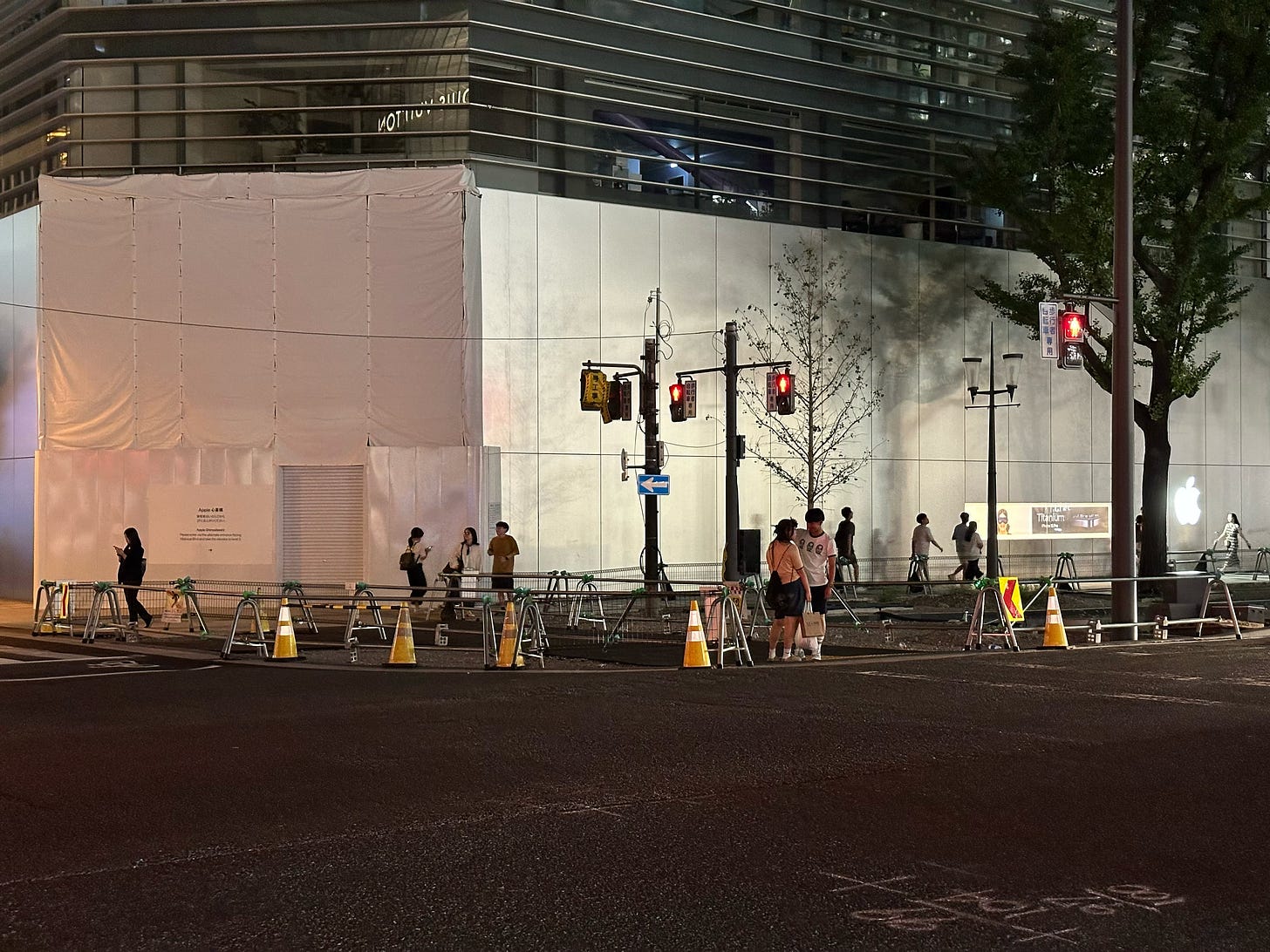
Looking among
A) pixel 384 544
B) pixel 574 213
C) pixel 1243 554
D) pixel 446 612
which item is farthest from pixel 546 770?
pixel 1243 554

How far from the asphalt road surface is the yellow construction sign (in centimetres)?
476

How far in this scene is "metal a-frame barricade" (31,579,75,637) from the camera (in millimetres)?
22578

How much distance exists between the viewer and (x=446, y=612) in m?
25.2

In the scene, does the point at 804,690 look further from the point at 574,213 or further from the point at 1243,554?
the point at 1243,554

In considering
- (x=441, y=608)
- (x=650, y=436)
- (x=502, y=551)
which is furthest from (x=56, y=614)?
(x=650, y=436)

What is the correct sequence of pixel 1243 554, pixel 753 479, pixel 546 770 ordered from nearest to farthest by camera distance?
pixel 546 770, pixel 753 479, pixel 1243 554

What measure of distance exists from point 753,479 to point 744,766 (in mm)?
22428

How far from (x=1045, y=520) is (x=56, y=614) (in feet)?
77.5

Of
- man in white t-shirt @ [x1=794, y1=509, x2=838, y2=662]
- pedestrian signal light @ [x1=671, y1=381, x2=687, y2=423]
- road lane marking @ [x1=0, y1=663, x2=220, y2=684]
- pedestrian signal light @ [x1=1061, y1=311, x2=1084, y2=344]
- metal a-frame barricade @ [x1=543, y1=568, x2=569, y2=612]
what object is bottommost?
road lane marking @ [x1=0, y1=663, x2=220, y2=684]

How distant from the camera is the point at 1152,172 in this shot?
30453 millimetres

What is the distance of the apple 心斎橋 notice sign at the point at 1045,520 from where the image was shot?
3519 centimetres

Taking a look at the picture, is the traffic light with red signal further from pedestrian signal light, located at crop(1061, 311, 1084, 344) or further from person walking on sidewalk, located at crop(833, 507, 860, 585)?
person walking on sidewalk, located at crop(833, 507, 860, 585)

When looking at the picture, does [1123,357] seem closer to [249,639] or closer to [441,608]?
[441,608]

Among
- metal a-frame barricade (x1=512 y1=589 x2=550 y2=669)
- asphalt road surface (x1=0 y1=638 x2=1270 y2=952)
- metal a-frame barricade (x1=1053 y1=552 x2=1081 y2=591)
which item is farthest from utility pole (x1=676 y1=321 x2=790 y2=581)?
asphalt road surface (x1=0 y1=638 x2=1270 y2=952)
